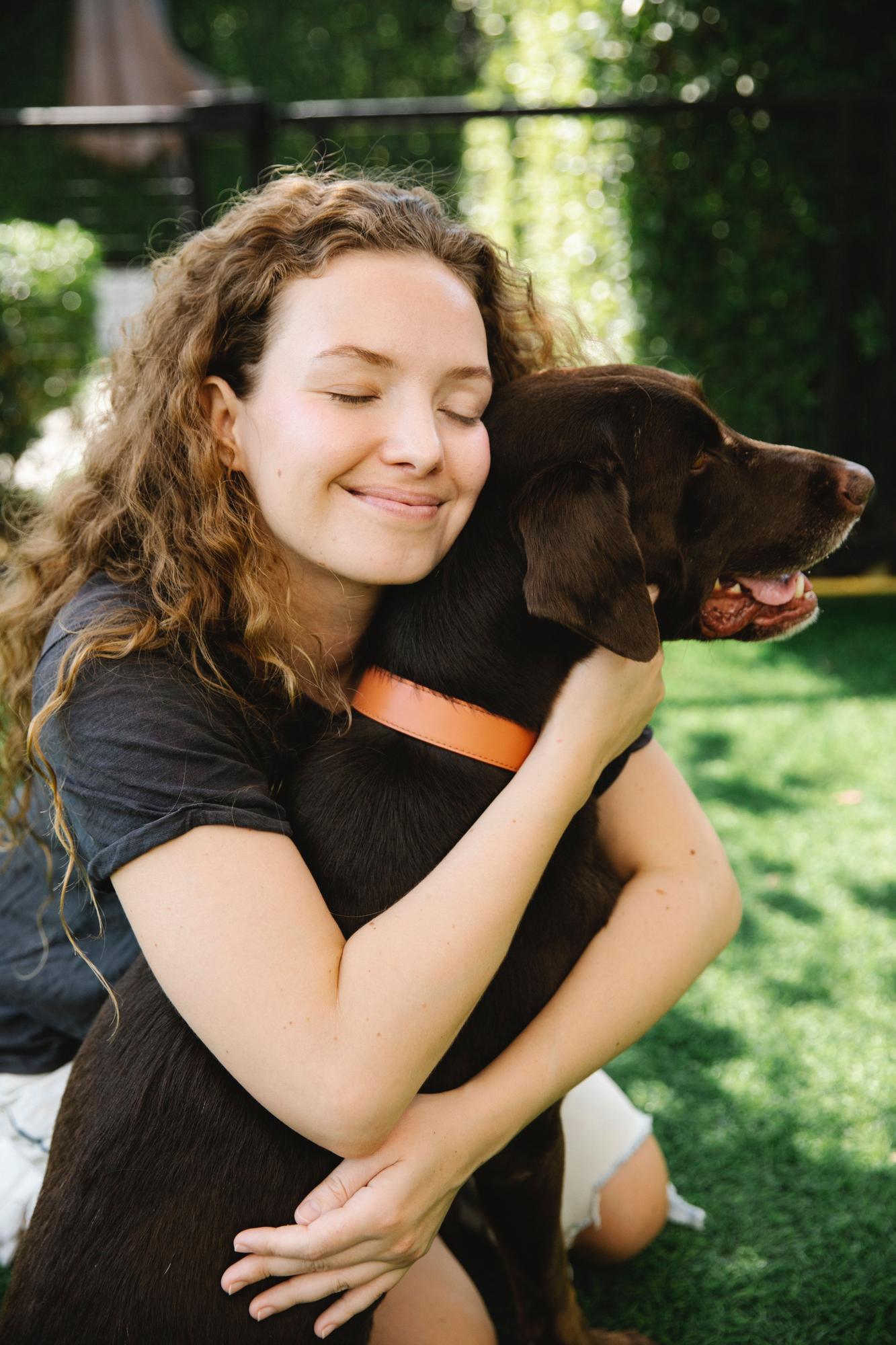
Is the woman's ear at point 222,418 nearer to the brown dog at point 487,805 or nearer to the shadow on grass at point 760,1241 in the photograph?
the brown dog at point 487,805

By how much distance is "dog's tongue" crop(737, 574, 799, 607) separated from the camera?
2027 millimetres

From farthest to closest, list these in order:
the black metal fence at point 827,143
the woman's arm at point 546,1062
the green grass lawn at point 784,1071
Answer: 1. the black metal fence at point 827,143
2. the green grass lawn at point 784,1071
3. the woman's arm at point 546,1062

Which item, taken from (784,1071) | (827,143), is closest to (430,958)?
(784,1071)

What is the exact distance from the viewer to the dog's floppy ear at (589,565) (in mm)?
1622

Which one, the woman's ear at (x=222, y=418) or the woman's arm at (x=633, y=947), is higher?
the woman's ear at (x=222, y=418)

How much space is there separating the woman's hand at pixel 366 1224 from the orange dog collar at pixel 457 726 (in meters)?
0.52

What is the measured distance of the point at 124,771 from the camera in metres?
1.51

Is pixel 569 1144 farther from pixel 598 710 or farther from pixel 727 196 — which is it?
pixel 727 196

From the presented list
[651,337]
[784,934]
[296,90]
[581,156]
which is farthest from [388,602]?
[296,90]

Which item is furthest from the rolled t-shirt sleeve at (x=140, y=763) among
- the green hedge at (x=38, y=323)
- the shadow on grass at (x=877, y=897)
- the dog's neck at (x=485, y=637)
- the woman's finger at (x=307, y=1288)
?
the green hedge at (x=38, y=323)

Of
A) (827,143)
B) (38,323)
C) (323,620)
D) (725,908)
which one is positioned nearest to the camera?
(323,620)

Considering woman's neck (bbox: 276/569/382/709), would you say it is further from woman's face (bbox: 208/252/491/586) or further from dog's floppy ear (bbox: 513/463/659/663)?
dog's floppy ear (bbox: 513/463/659/663)

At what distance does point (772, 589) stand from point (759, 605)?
39 mm

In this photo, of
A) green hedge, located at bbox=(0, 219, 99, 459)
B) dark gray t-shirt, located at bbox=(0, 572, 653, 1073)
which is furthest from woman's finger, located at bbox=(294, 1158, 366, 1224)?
green hedge, located at bbox=(0, 219, 99, 459)
